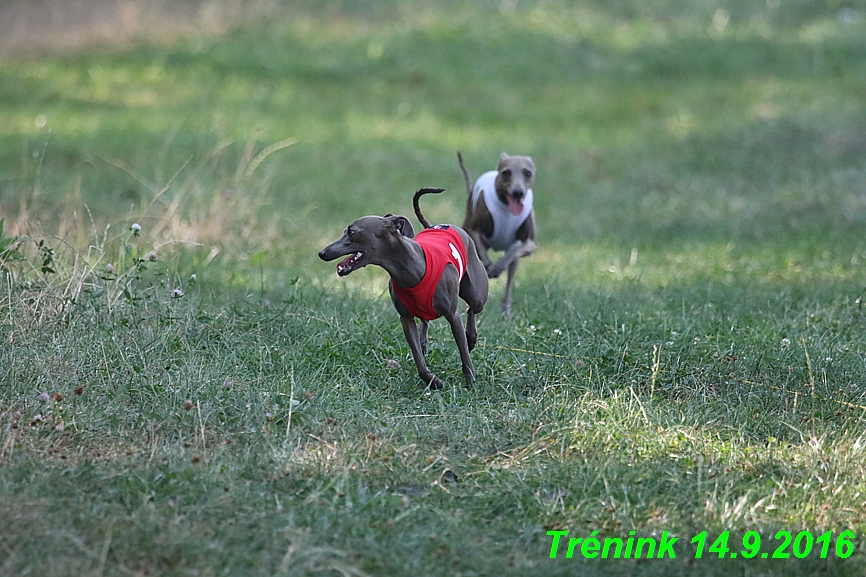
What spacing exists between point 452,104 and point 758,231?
26.0 feet

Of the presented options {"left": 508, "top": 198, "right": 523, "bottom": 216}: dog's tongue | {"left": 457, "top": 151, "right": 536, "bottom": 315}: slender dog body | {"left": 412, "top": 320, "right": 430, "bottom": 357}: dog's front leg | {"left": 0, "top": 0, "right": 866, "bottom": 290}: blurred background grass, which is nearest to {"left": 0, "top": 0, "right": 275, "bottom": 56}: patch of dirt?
{"left": 0, "top": 0, "right": 866, "bottom": 290}: blurred background grass

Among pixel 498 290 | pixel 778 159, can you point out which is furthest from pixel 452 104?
pixel 498 290

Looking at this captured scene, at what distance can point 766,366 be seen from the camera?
523cm

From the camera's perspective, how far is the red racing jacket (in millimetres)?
4754

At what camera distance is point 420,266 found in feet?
15.5

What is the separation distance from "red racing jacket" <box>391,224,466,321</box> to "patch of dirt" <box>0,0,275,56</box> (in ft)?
50.7

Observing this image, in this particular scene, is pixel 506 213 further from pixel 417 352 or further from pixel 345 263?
pixel 345 263

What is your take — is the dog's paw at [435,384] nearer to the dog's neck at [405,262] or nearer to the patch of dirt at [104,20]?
the dog's neck at [405,262]

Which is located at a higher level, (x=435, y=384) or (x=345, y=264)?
(x=345, y=264)

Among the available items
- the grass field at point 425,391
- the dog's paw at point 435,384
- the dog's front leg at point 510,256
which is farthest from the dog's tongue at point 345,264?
the dog's front leg at point 510,256

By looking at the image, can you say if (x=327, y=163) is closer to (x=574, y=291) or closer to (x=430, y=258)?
(x=574, y=291)

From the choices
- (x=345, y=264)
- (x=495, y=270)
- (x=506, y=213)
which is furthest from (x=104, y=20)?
(x=345, y=264)

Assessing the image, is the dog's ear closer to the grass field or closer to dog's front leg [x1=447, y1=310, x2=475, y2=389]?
dog's front leg [x1=447, y1=310, x2=475, y2=389]

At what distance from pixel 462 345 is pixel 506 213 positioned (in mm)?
2503
